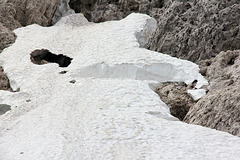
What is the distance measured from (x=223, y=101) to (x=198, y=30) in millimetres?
8430

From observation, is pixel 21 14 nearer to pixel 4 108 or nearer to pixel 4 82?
pixel 4 82

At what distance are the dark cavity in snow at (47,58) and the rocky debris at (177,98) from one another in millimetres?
8703

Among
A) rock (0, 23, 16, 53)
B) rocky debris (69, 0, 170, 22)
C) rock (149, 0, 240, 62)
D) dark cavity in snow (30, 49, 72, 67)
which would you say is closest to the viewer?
rock (149, 0, 240, 62)

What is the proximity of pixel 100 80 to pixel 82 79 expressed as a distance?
1119mm

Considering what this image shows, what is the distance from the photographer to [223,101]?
13.8m

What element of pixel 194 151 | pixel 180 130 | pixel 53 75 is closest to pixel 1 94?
pixel 53 75

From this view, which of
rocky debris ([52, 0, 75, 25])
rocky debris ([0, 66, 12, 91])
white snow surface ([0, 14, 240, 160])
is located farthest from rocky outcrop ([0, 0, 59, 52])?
rocky debris ([0, 66, 12, 91])

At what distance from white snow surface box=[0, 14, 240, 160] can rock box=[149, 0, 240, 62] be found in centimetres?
116

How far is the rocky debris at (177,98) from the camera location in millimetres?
17538

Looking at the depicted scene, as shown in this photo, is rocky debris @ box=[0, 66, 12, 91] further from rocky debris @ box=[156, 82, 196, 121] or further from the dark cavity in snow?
rocky debris @ box=[156, 82, 196, 121]

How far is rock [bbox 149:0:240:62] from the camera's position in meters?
20.1

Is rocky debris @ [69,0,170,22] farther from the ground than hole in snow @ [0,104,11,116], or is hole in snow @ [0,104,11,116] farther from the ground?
rocky debris @ [69,0,170,22]

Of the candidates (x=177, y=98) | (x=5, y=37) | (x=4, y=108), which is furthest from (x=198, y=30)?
(x=5, y=37)

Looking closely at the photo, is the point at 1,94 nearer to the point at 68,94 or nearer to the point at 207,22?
the point at 68,94
